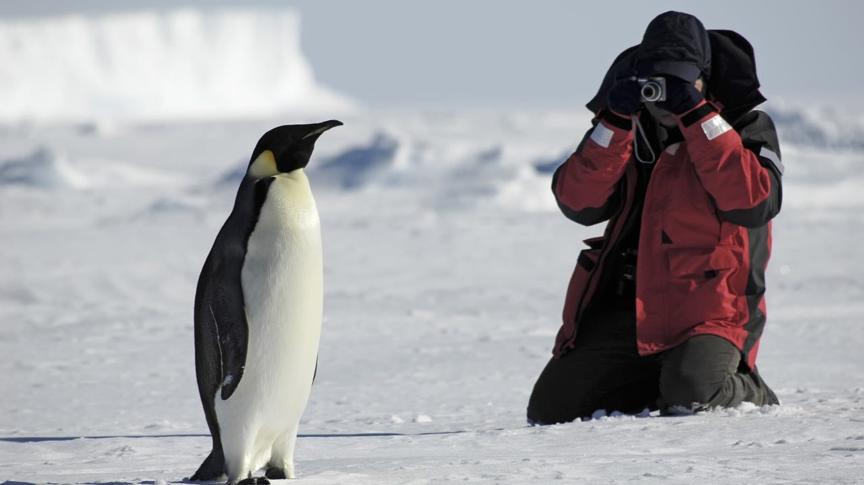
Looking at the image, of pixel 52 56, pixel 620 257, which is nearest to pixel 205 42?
pixel 52 56

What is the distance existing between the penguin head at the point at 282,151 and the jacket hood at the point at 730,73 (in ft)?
3.36

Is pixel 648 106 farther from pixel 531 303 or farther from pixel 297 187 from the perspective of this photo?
pixel 531 303

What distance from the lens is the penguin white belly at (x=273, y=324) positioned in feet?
8.43

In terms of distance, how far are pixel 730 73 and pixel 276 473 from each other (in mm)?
1576

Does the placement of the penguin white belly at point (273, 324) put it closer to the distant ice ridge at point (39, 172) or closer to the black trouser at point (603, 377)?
the black trouser at point (603, 377)

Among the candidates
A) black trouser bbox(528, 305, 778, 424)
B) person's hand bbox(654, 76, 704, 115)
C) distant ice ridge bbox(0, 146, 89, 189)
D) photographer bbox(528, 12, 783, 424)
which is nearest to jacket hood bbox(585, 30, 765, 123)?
photographer bbox(528, 12, 783, 424)

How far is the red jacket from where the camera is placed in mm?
3268

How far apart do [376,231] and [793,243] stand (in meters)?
3.82

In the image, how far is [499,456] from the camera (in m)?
2.84

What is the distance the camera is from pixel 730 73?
131 inches

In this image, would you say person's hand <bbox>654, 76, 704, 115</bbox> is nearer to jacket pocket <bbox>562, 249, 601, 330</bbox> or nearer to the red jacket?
the red jacket

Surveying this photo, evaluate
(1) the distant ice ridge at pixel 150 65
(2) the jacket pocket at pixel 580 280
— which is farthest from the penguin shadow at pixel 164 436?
(1) the distant ice ridge at pixel 150 65

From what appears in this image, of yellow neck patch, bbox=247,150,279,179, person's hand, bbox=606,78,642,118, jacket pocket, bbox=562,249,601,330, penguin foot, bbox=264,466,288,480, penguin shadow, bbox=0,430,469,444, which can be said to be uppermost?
person's hand, bbox=606,78,642,118

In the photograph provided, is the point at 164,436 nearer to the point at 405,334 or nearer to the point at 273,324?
the point at 273,324
